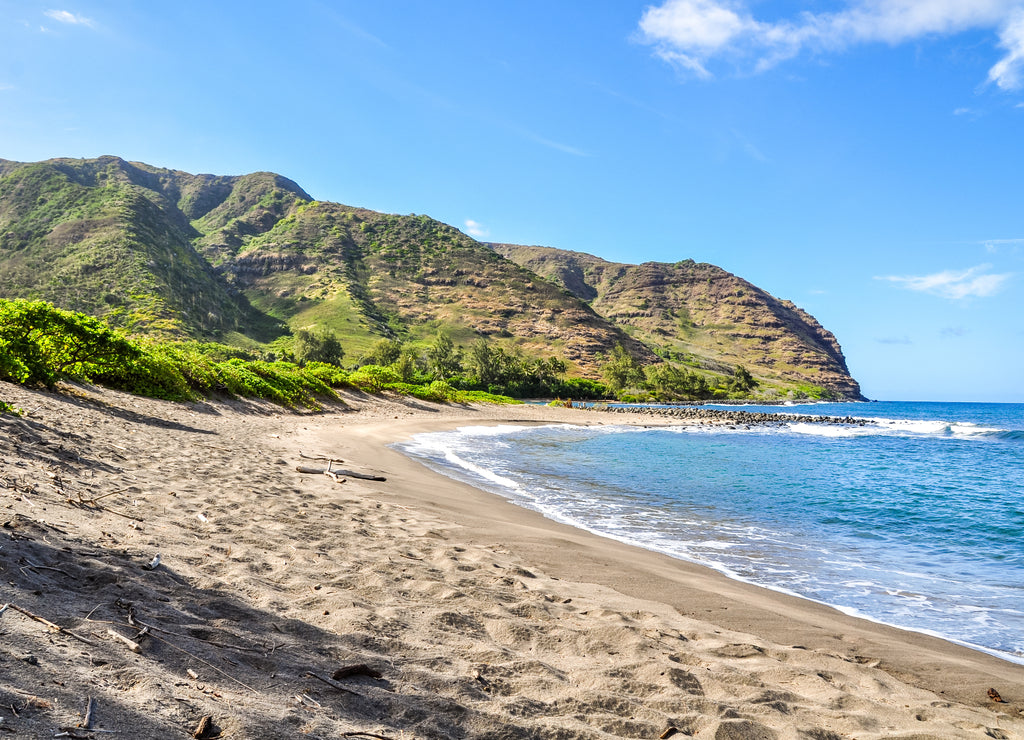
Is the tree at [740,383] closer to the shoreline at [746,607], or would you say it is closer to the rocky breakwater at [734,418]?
the rocky breakwater at [734,418]

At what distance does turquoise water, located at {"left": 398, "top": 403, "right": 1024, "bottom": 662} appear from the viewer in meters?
8.06

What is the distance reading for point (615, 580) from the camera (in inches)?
291

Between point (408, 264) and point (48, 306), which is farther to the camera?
point (408, 264)

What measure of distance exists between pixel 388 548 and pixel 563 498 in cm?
776

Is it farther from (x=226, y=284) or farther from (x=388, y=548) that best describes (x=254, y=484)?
(x=226, y=284)

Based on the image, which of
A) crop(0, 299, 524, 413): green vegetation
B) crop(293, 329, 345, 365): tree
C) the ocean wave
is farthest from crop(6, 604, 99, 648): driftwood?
crop(293, 329, 345, 365): tree

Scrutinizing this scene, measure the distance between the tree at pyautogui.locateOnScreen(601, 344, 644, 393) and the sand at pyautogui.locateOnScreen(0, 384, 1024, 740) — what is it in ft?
374

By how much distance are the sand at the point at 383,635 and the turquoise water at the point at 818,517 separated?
1.28 m

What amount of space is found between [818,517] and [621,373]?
111 metres

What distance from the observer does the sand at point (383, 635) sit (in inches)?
116

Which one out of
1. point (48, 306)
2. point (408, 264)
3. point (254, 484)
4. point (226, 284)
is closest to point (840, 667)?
point (254, 484)

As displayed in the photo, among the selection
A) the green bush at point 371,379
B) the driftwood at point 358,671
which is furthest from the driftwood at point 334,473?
the green bush at point 371,379

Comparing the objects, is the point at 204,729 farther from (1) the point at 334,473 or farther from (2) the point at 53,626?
(1) the point at 334,473

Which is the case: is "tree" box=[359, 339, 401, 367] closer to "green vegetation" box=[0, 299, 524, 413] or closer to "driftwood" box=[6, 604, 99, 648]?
"green vegetation" box=[0, 299, 524, 413]
